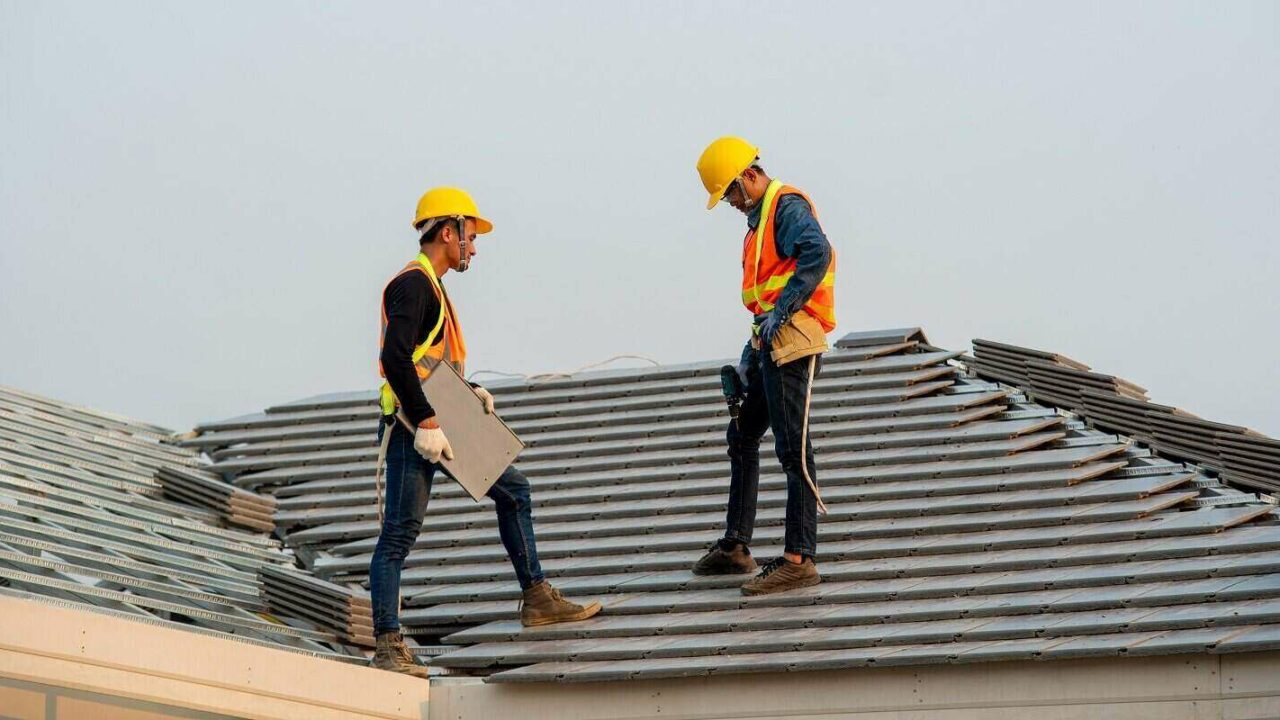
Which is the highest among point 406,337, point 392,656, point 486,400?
point 406,337

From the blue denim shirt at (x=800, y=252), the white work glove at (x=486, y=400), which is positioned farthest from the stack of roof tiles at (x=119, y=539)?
the blue denim shirt at (x=800, y=252)

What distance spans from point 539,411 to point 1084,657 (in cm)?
507

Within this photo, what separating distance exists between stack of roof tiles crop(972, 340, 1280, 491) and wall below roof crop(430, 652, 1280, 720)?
2.35m

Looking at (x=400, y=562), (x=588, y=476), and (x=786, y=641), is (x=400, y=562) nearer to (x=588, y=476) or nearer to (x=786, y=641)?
(x=786, y=641)

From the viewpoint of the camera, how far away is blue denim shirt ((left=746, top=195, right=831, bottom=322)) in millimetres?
8383

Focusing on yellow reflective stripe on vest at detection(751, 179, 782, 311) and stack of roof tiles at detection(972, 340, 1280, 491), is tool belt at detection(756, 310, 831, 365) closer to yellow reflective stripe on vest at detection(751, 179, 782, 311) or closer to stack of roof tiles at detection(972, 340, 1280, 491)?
yellow reflective stripe on vest at detection(751, 179, 782, 311)

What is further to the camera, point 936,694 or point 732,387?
point 732,387

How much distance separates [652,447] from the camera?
10594 mm

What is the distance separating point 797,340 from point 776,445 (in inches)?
19.3

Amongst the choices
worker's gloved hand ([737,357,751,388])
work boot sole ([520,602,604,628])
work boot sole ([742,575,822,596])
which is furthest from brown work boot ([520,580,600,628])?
worker's gloved hand ([737,357,751,388])

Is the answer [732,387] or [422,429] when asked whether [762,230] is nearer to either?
[732,387]

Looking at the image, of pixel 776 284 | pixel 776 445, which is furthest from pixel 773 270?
pixel 776 445

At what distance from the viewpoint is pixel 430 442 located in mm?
8062

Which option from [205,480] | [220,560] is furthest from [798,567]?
[205,480]
